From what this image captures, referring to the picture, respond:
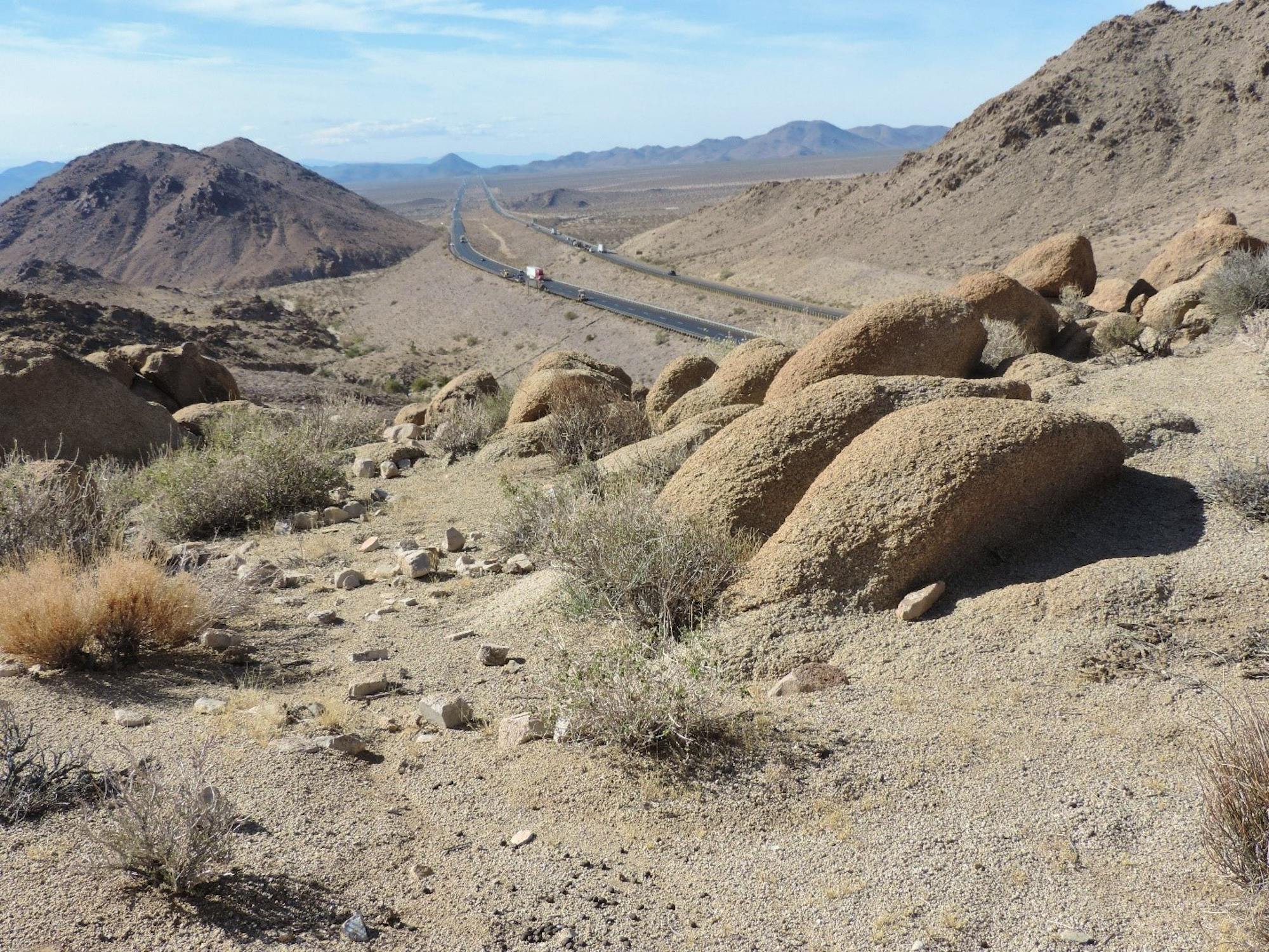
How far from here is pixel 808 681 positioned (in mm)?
4570

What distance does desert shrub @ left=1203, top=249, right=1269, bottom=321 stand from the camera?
38.2 ft

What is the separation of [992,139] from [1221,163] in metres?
13.5

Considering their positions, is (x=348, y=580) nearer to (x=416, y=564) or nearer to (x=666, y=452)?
(x=416, y=564)

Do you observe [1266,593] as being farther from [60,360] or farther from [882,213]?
[882,213]

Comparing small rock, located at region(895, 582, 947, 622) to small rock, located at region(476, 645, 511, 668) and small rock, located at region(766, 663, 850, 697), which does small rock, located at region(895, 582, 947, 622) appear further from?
small rock, located at region(476, 645, 511, 668)

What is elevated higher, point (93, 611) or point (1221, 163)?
point (1221, 163)

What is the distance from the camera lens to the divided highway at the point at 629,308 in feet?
112

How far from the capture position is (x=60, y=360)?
482 inches

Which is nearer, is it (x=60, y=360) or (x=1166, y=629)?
(x=1166, y=629)

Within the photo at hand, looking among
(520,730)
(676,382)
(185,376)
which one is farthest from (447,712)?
(185,376)

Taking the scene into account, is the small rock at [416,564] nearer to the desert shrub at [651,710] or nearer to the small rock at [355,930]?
the desert shrub at [651,710]

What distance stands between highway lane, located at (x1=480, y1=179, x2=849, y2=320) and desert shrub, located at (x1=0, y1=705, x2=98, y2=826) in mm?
31681

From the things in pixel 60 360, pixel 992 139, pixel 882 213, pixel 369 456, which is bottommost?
pixel 369 456

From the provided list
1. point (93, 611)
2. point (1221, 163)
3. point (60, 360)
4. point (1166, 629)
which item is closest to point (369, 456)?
point (60, 360)
